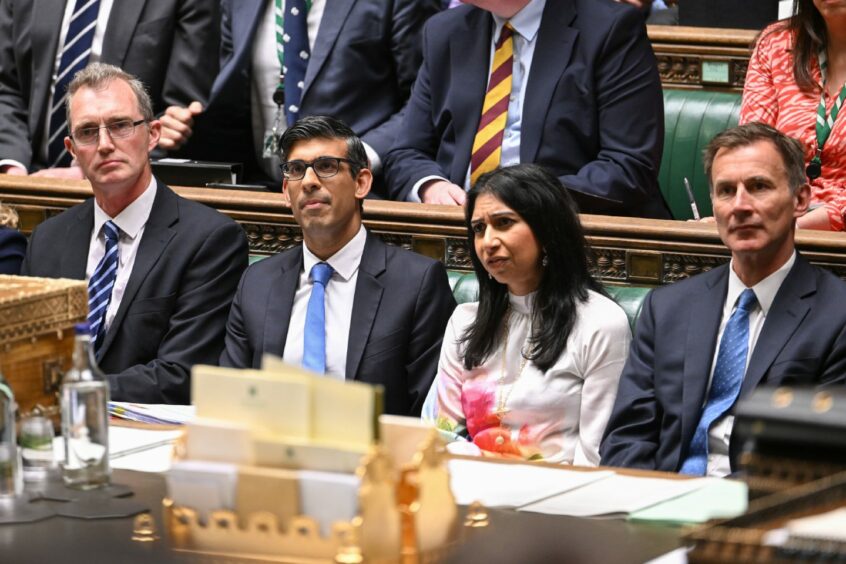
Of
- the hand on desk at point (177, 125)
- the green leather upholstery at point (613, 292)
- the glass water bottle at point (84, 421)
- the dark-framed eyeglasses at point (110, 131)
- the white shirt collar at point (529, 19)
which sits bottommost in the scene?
the glass water bottle at point (84, 421)

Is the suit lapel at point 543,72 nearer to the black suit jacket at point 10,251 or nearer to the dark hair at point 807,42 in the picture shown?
the dark hair at point 807,42

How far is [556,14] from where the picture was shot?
4.52 m

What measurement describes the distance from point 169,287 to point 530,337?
3.38 feet

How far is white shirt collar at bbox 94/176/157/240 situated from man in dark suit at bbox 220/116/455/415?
0.37 m

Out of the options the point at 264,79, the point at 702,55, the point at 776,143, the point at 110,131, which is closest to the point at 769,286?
the point at 776,143

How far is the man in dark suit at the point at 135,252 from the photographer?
3.93 meters

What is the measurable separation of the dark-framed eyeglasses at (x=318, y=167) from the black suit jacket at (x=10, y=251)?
834mm

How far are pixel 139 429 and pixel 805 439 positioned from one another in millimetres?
1547

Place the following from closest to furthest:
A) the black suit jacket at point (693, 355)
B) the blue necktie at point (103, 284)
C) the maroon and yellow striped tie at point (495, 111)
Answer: the black suit jacket at point (693, 355)
the blue necktie at point (103, 284)
the maroon and yellow striped tie at point (495, 111)

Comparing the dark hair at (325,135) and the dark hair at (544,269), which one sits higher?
the dark hair at (325,135)

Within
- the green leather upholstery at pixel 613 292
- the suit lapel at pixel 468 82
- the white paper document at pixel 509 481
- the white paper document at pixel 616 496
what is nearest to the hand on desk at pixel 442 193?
the suit lapel at pixel 468 82

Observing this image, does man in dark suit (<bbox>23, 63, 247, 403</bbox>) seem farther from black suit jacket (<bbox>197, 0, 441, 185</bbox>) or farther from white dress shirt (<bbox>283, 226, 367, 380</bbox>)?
black suit jacket (<bbox>197, 0, 441, 185</bbox>)

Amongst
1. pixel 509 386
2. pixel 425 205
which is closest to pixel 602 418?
pixel 509 386

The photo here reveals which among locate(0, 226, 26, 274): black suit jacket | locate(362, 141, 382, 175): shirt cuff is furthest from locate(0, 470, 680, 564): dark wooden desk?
locate(362, 141, 382, 175): shirt cuff
